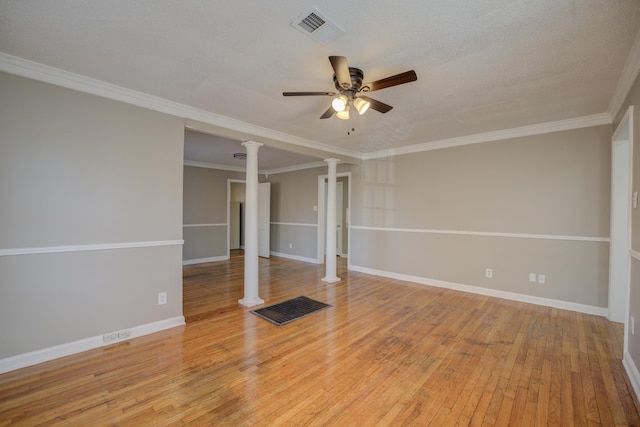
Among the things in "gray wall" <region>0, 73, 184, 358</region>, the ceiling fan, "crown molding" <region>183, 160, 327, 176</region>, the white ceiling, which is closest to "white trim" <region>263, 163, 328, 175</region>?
"crown molding" <region>183, 160, 327, 176</region>

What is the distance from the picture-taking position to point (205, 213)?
22.4 ft

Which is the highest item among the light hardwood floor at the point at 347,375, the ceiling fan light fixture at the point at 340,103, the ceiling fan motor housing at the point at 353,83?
the ceiling fan motor housing at the point at 353,83

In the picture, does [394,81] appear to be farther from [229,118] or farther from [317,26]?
[229,118]

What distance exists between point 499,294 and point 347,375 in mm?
3128

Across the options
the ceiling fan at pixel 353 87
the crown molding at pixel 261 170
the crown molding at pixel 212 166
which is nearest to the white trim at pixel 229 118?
the ceiling fan at pixel 353 87

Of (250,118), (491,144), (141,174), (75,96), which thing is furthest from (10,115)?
(491,144)

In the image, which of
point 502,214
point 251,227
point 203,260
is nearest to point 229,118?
point 251,227

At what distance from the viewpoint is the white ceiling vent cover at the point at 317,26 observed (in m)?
1.66

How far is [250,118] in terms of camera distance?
345 centimetres

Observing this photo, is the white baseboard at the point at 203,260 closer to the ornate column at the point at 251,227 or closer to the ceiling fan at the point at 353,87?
the ornate column at the point at 251,227

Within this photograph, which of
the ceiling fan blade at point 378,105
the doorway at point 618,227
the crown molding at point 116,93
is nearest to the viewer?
the crown molding at point 116,93

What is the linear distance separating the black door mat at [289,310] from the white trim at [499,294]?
1960 mm

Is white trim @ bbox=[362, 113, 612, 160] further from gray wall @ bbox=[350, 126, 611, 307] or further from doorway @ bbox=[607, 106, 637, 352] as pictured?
doorway @ bbox=[607, 106, 637, 352]

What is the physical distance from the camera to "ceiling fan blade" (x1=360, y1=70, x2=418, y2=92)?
1.92 metres
